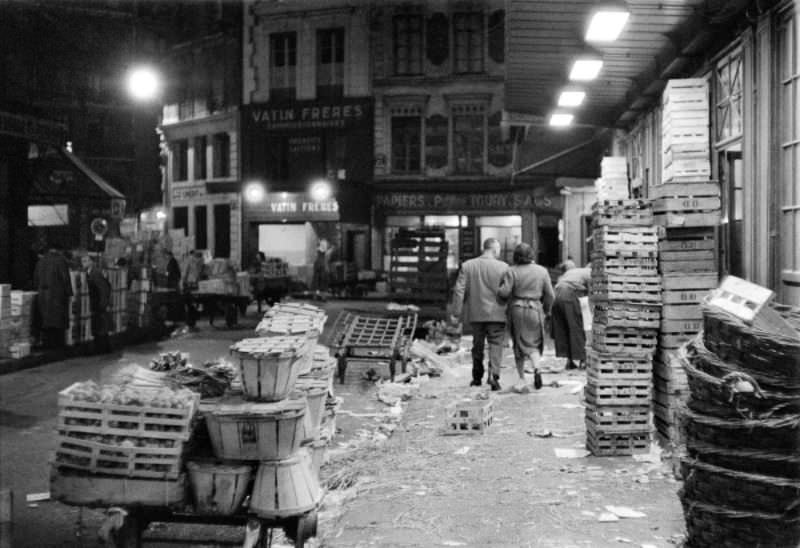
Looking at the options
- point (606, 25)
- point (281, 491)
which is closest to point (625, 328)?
point (606, 25)

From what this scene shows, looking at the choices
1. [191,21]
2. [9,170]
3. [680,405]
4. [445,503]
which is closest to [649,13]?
[680,405]

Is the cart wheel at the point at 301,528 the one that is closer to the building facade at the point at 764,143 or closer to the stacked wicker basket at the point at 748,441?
the stacked wicker basket at the point at 748,441

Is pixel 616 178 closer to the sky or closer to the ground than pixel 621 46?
closer to the ground

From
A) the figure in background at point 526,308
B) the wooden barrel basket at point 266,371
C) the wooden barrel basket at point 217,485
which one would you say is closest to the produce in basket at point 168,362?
the wooden barrel basket at point 266,371

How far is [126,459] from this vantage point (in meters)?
4.96

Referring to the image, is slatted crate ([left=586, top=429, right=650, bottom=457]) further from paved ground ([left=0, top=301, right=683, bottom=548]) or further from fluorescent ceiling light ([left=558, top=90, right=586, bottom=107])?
fluorescent ceiling light ([left=558, top=90, right=586, bottom=107])

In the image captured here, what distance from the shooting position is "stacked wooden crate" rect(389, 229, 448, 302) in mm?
20453

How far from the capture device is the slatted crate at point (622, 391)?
810 centimetres

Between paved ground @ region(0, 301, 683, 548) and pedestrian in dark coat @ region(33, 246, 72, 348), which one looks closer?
paved ground @ region(0, 301, 683, 548)

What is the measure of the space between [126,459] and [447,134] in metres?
33.3

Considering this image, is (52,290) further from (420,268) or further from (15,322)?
(420,268)

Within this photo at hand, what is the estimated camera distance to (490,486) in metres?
7.06

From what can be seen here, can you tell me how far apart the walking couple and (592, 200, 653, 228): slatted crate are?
3.77 meters

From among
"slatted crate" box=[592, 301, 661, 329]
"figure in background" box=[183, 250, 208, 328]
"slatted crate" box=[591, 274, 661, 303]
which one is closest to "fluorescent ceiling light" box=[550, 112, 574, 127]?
"slatted crate" box=[591, 274, 661, 303]
